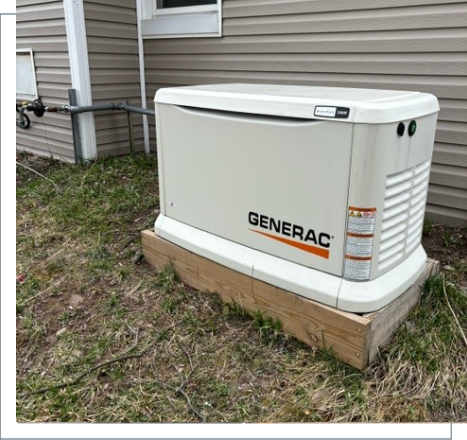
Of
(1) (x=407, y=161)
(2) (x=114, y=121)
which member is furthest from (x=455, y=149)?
(2) (x=114, y=121)

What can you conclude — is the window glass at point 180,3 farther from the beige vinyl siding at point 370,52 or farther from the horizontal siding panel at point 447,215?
the horizontal siding panel at point 447,215

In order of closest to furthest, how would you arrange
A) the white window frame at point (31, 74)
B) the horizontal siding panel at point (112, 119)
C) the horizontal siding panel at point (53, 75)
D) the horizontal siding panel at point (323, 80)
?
1. the horizontal siding panel at point (323, 80)
2. the horizontal siding panel at point (53, 75)
3. the horizontal siding panel at point (112, 119)
4. the white window frame at point (31, 74)

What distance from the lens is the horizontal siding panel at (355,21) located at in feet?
9.79

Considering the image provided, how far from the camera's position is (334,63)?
140 inches

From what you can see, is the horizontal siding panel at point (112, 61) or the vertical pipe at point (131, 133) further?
→ the vertical pipe at point (131, 133)

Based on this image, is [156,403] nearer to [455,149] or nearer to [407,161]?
[407,161]

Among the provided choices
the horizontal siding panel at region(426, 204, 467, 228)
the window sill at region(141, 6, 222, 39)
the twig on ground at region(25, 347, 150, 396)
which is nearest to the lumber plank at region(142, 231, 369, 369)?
the twig on ground at region(25, 347, 150, 396)

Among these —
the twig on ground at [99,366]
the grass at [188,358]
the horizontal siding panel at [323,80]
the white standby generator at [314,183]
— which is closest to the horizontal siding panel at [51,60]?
the horizontal siding panel at [323,80]

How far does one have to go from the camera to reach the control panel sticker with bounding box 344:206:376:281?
1917mm

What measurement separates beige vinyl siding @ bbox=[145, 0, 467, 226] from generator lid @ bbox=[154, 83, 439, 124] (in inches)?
45.6

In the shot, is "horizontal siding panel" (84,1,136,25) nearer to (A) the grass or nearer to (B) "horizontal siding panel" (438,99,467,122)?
(A) the grass

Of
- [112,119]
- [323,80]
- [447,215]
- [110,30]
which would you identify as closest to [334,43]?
[323,80]

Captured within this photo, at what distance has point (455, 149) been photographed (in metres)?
3.17

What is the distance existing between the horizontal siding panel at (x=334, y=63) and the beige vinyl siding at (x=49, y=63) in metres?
1.08
